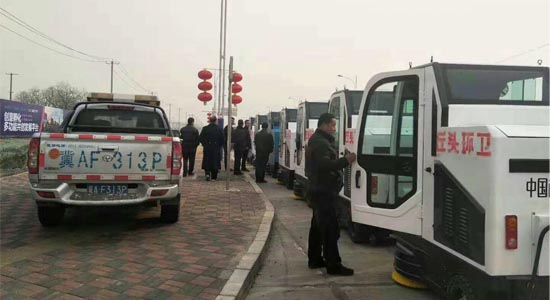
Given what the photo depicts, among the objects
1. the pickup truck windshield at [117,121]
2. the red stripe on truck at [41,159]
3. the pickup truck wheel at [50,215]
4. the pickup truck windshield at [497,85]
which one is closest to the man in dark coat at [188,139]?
the pickup truck windshield at [117,121]

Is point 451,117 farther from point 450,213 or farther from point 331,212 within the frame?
point 331,212

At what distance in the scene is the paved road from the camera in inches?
192

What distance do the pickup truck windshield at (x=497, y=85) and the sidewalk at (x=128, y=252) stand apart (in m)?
2.63

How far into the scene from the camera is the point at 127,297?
427 centimetres

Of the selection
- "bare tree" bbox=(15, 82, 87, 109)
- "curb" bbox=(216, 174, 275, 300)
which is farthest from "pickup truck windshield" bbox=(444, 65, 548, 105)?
"bare tree" bbox=(15, 82, 87, 109)

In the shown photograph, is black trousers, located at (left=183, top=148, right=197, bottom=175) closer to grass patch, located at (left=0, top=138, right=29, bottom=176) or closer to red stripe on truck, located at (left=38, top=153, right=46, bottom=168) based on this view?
grass patch, located at (left=0, top=138, right=29, bottom=176)

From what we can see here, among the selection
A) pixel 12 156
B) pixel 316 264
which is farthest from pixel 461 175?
pixel 12 156

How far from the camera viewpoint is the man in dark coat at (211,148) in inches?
527

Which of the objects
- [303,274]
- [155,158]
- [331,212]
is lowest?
[303,274]

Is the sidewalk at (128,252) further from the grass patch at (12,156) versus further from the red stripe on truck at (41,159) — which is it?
the grass patch at (12,156)

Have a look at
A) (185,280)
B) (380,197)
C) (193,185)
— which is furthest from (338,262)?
(193,185)

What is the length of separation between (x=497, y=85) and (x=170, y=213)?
4.76 metres

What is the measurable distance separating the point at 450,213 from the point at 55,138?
4742 mm

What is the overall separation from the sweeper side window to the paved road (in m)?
0.90
